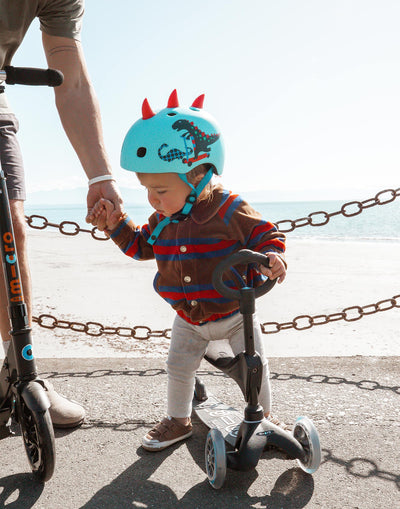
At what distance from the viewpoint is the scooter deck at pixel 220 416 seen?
217 centimetres

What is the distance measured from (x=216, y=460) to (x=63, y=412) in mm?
884

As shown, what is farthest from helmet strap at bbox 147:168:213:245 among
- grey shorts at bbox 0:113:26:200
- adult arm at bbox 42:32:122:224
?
grey shorts at bbox 0:113:26:200

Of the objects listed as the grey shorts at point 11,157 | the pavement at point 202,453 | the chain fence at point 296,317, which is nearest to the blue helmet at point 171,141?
the grey shorts at point 11,157

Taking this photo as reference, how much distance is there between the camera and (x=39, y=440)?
5.70 feet

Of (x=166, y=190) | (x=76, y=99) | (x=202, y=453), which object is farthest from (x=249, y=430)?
(x=76, y=99)

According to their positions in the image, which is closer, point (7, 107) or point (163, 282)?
point (163, 282)

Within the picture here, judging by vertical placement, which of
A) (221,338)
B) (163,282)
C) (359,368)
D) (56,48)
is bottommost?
(359,368)

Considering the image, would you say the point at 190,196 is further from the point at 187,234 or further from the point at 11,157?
the point at 11,157

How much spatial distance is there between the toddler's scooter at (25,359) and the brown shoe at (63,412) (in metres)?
0.47

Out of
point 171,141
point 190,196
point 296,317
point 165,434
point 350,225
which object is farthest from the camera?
point 350,225

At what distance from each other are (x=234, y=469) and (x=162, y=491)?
0.29m

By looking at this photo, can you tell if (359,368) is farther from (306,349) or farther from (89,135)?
(89,135)

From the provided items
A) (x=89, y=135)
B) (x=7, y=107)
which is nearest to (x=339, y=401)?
(x=89, y=135)

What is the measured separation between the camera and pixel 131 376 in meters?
2.99
